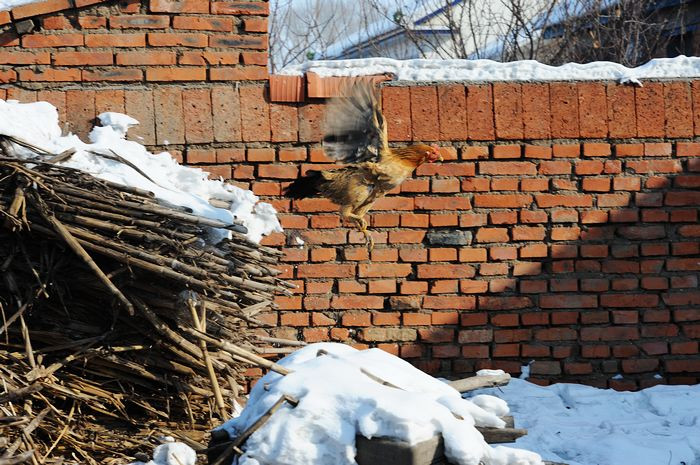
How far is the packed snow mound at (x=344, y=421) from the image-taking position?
2.78 metres

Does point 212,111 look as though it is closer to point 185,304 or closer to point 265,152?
point 265,152

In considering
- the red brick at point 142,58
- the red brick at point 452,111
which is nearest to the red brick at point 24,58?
the red brick at point 142,58

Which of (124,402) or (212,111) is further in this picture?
(212,111)

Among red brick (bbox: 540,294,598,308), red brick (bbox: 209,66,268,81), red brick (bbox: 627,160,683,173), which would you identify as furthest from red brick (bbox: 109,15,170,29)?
red brick (bbox: 627,160,683,173)

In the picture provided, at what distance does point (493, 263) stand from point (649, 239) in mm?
945

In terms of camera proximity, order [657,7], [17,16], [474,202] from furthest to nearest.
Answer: [657,7], [474,202], [17,16]

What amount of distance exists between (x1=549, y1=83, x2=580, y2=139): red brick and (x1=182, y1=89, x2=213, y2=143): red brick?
199 cm

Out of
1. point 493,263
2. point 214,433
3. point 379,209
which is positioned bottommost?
point 214,433

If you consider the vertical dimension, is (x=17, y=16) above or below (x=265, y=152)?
above

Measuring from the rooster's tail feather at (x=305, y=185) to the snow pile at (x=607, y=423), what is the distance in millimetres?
1528

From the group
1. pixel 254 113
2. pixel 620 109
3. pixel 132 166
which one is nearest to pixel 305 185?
pixel 254 113

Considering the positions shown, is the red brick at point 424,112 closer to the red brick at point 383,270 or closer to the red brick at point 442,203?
the red brick at point 442,203

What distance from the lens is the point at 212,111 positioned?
16.1 feet

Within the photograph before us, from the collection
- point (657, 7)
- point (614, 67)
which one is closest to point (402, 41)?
point (657, 7)
